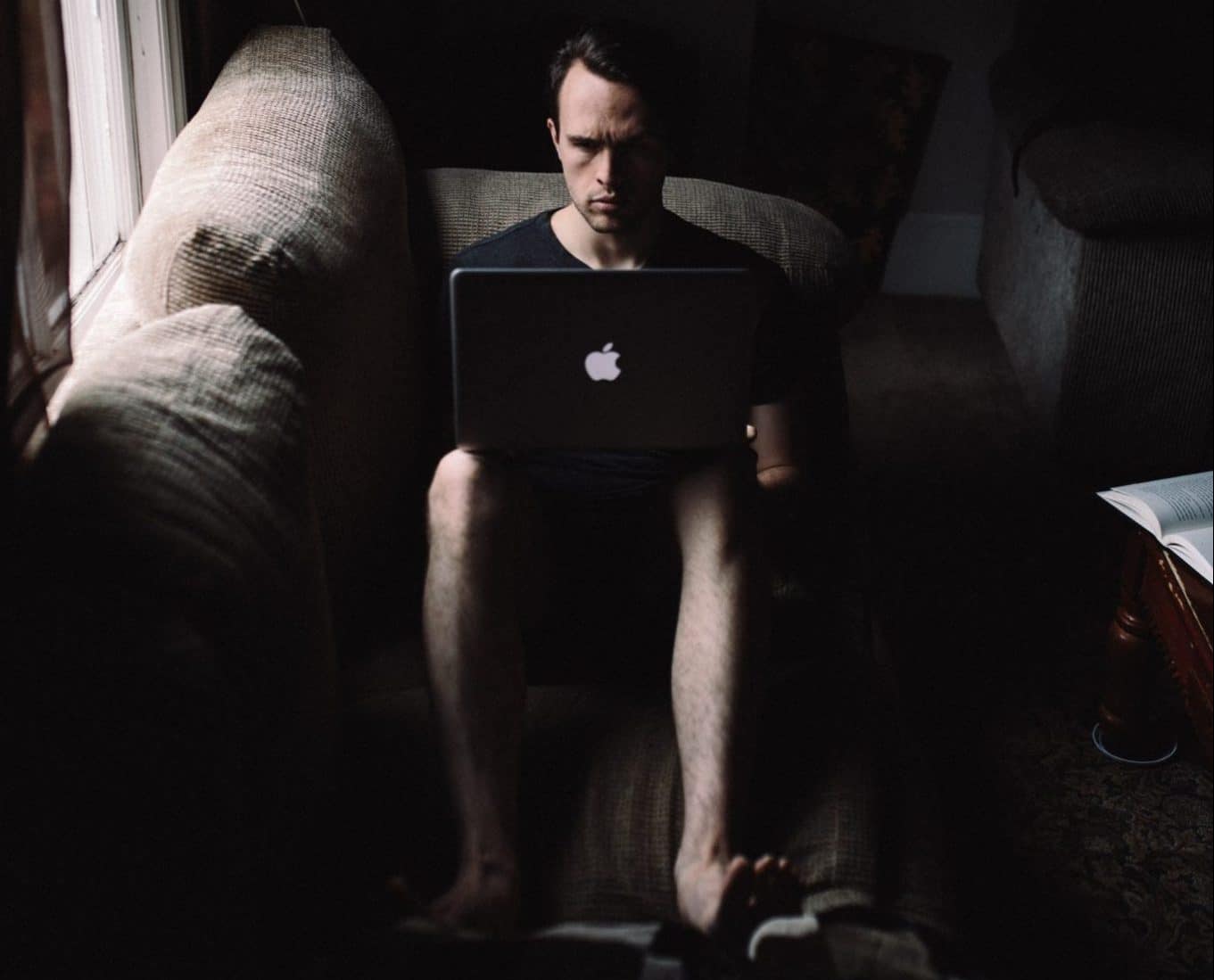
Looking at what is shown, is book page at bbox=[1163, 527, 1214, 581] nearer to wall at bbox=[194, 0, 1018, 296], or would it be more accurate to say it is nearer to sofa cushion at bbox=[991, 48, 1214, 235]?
sofa cushion at bbox=[991, 48, 1214, 235]

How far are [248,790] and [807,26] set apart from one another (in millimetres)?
3112

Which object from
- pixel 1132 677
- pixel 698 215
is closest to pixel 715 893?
pixel 1132 677

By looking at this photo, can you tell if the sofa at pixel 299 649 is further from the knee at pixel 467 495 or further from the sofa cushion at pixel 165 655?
the knee at pixel 467 495

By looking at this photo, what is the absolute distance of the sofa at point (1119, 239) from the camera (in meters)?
2.66

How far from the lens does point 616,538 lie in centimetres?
157

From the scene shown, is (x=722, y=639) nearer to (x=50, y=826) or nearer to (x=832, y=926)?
(x=832, y=926)

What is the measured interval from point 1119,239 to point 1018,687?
1044 millimetres

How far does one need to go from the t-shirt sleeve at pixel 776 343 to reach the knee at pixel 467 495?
41 centimetres

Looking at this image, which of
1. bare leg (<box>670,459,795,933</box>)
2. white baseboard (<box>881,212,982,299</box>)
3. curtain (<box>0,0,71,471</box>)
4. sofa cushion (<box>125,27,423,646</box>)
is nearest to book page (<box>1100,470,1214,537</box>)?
bare leg (<box>670,459,795,933</box>)

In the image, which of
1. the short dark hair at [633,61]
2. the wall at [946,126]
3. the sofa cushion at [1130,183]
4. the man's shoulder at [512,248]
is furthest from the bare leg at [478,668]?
the wall at [946,126]

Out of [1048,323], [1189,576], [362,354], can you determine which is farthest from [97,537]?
[1048,323]

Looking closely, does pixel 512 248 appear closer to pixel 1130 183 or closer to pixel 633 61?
pixel 633 61

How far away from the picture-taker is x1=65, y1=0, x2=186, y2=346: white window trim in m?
1.80

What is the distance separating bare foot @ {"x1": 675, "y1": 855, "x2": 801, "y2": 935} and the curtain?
66 cm
